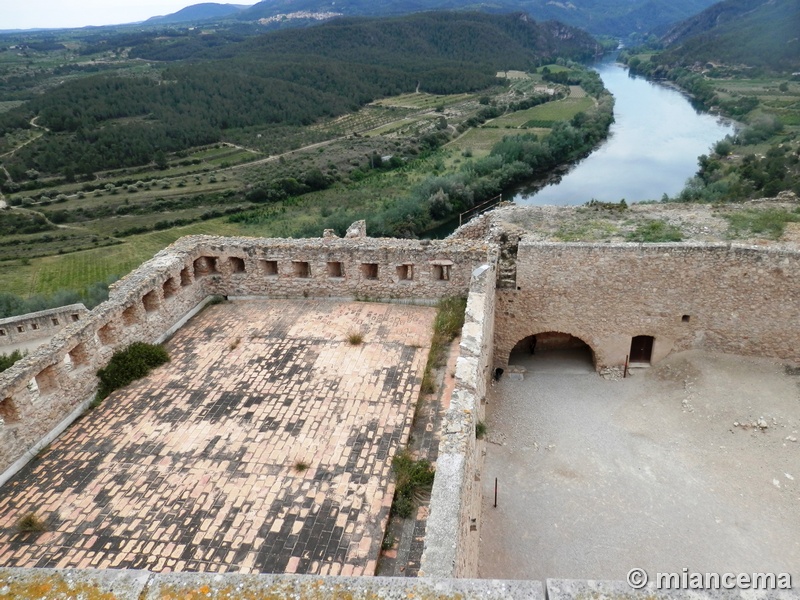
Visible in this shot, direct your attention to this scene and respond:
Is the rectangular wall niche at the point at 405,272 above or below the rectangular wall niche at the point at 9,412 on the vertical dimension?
above

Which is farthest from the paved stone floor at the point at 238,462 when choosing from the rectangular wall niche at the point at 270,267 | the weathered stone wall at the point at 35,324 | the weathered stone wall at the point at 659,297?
the weathered stone wall at the point at 35,324

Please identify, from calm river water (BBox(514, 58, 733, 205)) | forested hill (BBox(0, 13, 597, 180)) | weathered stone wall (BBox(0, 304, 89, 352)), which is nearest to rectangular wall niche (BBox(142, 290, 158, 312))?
weathered stone wall (BBox(0, 304, 89, 352))


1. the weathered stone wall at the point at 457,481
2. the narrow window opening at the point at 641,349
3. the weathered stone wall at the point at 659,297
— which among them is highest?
the weathered stone wall at the point at 457,481

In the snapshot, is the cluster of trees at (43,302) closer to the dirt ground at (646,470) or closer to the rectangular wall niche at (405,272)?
the rectangular wall niche at (405,272)

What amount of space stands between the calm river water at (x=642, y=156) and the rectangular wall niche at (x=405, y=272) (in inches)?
906

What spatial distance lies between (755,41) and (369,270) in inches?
A: 3387

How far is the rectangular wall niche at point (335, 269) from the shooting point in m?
9.02

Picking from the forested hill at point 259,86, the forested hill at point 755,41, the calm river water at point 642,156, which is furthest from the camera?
the forested hill at point 755,41

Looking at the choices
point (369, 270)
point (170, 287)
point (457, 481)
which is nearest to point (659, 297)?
point (369, 270)

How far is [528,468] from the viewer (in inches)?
367

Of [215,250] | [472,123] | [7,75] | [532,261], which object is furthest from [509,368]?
[7,75]

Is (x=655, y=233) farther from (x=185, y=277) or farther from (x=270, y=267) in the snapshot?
(x=185, y=277)

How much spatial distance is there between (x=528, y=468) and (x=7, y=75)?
99991 mm

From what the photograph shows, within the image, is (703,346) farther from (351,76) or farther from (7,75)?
(7,75)
